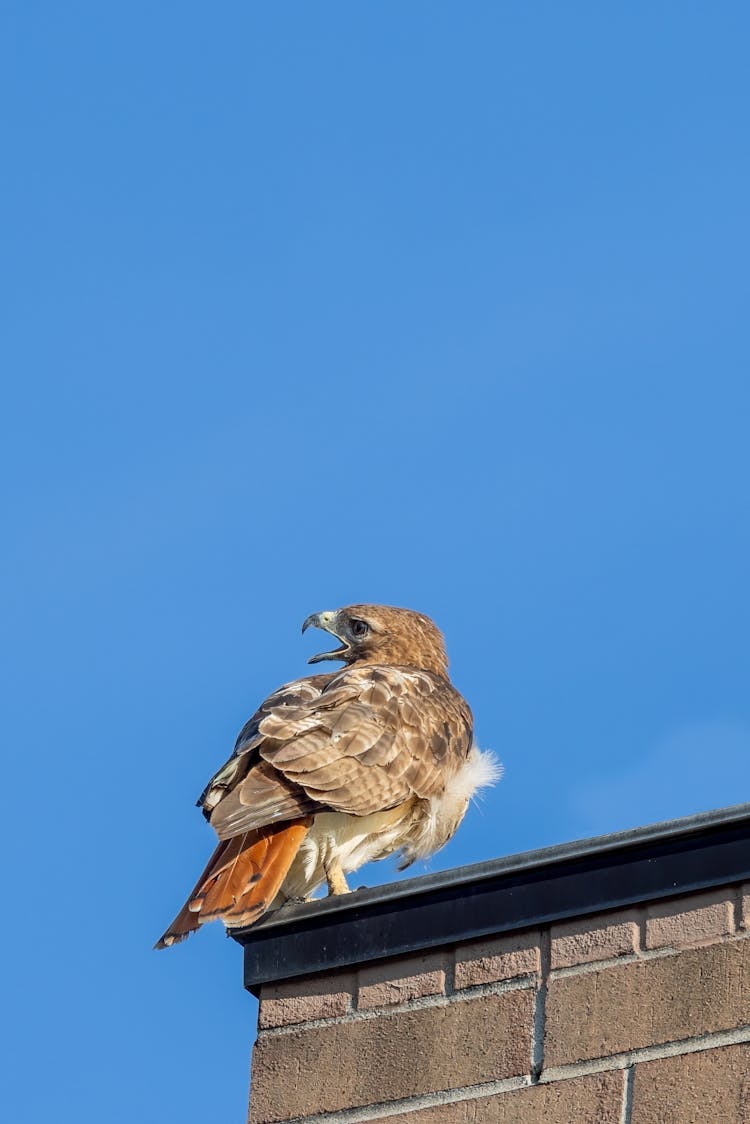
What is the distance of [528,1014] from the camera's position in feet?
12.3

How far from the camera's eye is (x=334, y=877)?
19.1 ft

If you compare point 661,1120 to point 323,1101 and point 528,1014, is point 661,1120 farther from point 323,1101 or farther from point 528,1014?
point 323,1101

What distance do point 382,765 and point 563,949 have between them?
2.24 m

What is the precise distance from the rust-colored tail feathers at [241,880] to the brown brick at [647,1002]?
1.31 m

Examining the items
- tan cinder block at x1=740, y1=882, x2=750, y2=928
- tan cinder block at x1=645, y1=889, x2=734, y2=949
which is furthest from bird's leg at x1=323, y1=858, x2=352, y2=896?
tan cinder block at x1=740, y1=882, x2=750, y2=928

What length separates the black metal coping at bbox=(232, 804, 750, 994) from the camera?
3668 millimetres

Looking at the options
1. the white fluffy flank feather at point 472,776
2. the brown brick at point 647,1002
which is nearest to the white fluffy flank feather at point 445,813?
the white fluffy flank feather at point 472,776

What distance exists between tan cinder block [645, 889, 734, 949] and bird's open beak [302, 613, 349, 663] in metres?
4.09

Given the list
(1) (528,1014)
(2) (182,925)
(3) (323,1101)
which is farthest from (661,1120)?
(2) (182,925)

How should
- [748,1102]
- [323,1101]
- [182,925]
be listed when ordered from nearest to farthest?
[748,1102] → [323,1101] → [182,925]

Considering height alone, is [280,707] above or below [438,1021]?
above

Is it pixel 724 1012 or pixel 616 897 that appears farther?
pixel 616 897

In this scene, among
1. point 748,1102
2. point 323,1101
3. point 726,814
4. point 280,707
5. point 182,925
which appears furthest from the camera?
point 280,707

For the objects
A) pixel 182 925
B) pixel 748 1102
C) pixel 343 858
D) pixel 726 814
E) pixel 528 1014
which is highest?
pixel 343 858
